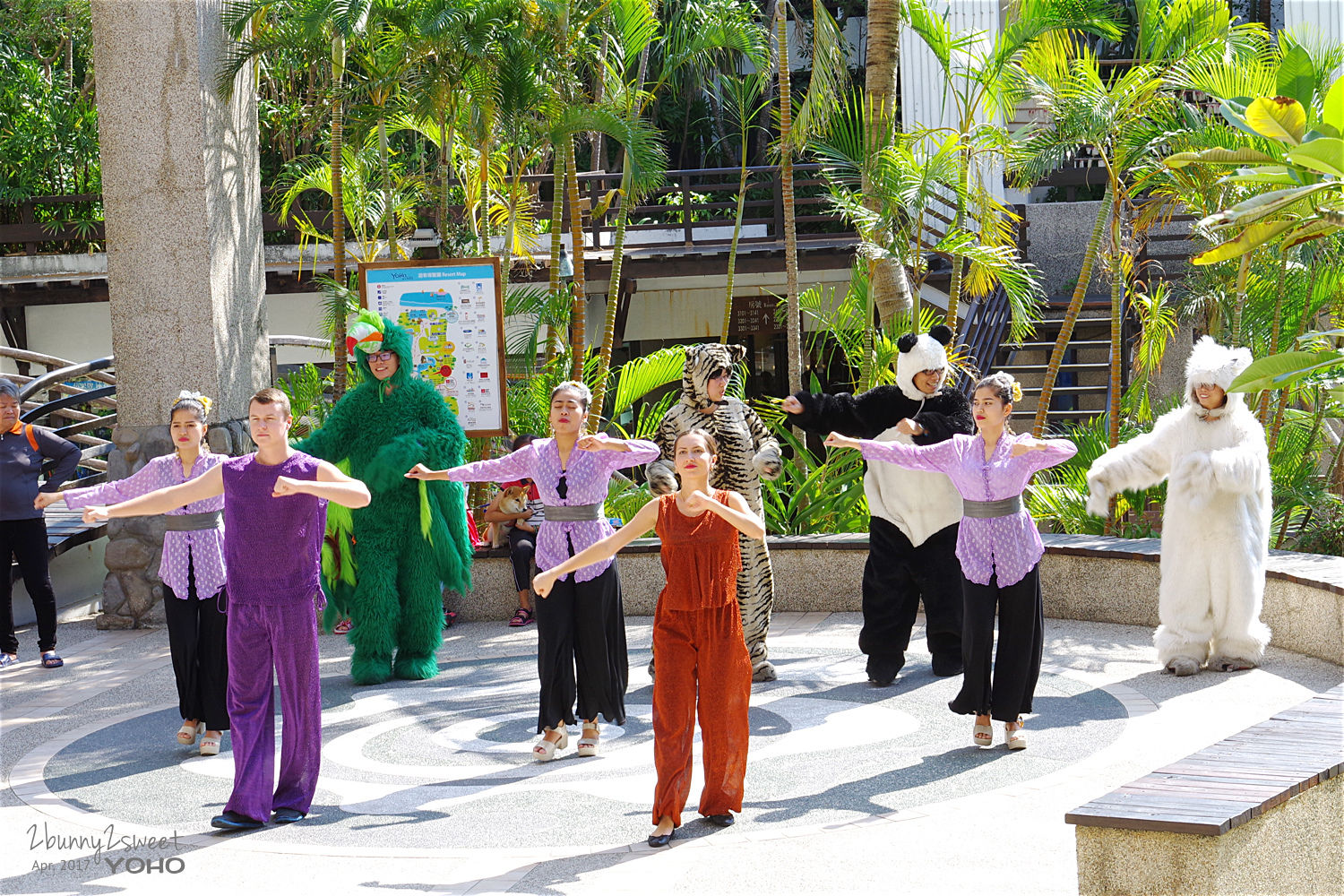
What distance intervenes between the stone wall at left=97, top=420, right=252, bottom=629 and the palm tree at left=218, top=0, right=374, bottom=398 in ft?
4.34

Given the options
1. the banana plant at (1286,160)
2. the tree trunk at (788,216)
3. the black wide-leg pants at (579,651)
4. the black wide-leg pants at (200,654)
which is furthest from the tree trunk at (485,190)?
the banana plant at (1286,160)

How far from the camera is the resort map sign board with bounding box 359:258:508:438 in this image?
352 inches

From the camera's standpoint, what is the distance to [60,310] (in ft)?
58.4

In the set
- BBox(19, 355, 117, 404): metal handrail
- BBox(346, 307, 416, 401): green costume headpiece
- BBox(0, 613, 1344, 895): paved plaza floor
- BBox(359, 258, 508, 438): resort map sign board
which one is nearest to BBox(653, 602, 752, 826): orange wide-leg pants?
BBox(0, 613, 1344, 895): paved plaza floor

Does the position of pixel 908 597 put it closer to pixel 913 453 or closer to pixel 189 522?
pixel 913 453

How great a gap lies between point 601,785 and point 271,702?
4.46 feet

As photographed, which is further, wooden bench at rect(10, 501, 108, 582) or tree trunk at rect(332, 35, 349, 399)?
wooden bench at rect(10, 501, 108, 582)

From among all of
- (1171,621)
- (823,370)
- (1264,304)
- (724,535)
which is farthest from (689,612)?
(823,370)

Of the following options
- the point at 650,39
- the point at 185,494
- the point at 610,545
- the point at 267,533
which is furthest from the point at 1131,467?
the point at 650,39

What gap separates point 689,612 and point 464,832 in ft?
3.81

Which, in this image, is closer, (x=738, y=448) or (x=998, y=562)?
(x=998, y=562)

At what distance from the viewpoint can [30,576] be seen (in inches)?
338

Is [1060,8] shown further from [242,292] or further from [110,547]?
[110,547]

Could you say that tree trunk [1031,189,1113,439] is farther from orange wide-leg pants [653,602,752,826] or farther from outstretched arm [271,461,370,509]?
outstretched arm [271,461,370,509]
